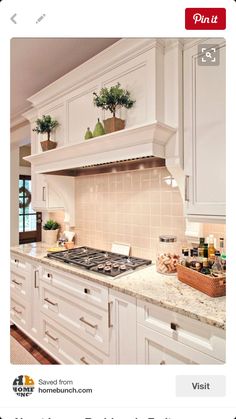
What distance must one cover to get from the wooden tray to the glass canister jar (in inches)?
5.2

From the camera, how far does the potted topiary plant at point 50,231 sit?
2162mm

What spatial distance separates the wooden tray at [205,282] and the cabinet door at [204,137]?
252 mm

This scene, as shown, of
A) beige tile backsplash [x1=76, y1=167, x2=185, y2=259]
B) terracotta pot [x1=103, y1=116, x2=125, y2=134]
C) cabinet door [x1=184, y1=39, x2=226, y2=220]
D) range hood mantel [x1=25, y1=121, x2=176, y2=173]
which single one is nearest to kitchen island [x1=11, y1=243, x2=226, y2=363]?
beige tile backsplash [x1=76, y1=167, x2=185, y2=259]

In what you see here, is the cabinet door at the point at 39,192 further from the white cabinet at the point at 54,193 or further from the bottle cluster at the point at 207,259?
the bottle cluster at the point at 207,259

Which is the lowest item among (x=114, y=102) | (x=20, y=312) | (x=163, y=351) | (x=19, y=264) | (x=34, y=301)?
(x=20, y=312)

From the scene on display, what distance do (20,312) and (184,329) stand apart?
1.50 metres

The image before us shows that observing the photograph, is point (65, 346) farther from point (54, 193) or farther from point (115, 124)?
point (115, 124)

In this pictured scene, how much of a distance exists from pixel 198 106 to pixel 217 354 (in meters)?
0.97

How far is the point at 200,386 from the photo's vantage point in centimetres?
56

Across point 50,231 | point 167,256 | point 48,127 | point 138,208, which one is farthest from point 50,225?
point 167,256

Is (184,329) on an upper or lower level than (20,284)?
upper

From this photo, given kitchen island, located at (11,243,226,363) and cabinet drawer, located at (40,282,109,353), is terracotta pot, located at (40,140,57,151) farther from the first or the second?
cabinet drawer, located at (40,282,109,353)

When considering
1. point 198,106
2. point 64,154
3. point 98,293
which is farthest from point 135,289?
point 64,154

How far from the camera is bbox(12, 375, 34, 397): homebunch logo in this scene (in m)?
0.58
